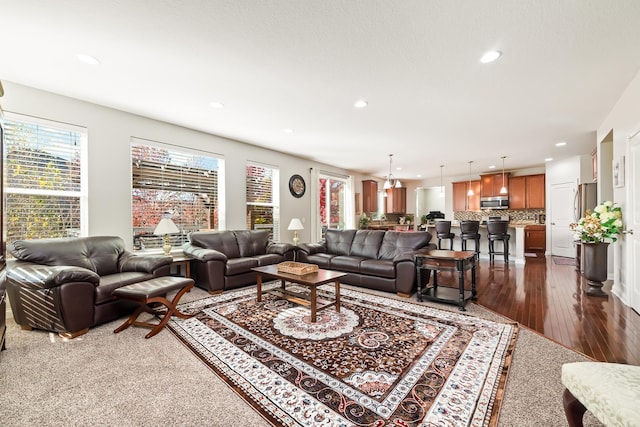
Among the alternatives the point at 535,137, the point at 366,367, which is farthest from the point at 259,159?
the point at 535,137

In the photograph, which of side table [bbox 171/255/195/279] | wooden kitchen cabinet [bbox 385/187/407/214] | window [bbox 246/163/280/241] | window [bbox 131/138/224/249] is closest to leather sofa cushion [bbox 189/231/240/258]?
side table [bbox 171/255/195/279]

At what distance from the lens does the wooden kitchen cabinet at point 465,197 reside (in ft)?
29.7

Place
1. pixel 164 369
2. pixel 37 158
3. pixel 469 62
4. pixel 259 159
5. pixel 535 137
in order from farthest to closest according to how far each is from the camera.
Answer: pixel 259 159
pixel 535 137
pixel 37 158
pixel 469 62
pixel 164 369

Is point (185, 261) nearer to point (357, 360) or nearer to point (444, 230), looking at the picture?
point (357, 360)

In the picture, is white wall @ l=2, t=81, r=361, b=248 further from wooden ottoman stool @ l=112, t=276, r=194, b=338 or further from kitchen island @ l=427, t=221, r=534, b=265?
kitchen island @ l=427, t=221, r=534, b=265

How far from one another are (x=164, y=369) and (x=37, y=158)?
10.4ft

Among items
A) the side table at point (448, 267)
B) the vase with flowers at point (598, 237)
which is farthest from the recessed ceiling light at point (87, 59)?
the vase with flowers at point (598, 237)

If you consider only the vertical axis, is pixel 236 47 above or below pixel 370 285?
above

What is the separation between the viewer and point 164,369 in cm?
204

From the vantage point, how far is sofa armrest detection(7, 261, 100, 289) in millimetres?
2492

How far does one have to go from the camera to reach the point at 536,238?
26.2ft

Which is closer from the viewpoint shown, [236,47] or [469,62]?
[236,47]

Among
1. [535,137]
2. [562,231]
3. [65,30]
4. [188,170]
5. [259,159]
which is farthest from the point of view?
[562,231]

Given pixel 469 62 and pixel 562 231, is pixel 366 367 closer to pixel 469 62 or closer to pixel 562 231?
pixel 469 62
